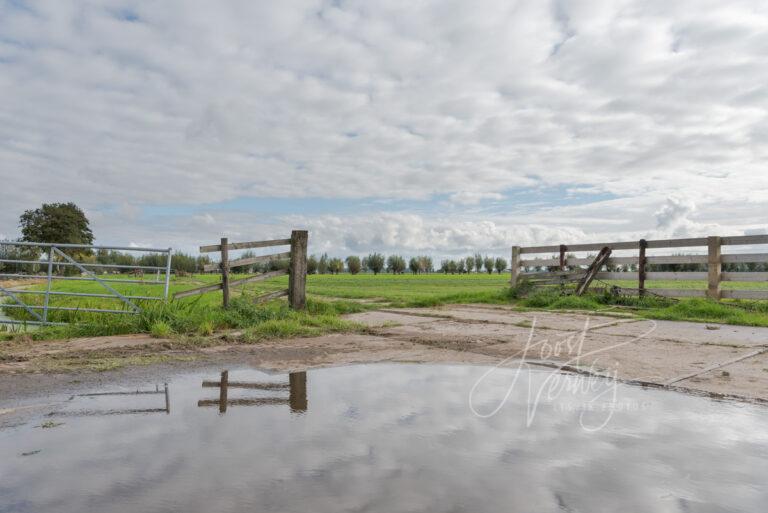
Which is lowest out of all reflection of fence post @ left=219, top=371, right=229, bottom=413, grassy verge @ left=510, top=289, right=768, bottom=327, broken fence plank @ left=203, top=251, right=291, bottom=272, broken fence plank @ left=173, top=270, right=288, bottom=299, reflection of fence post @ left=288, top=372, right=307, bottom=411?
reflection of fence post @ left=219, top=371, right=229, bottom=413

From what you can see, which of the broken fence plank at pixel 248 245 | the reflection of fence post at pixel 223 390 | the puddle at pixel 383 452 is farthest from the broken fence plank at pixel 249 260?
the puddle at pixel 383 452

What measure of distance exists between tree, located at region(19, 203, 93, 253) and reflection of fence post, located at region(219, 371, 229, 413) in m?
58.6

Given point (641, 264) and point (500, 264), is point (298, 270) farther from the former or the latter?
point (500, 264)

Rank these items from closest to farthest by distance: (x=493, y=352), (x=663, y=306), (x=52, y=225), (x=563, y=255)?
(x=493, y=352) < (x=663, y=306) < (x=563, y=255) < (x=52, y=225)

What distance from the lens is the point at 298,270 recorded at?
10.4 metres

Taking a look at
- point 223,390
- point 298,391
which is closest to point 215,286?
point 223,390

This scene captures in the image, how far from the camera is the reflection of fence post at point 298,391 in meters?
3.88

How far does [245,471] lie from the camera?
8.59 feet

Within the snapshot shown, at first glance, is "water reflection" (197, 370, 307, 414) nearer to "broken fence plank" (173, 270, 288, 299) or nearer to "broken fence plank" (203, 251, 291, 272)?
"broken fence plank" (173, 270, 288, 299)

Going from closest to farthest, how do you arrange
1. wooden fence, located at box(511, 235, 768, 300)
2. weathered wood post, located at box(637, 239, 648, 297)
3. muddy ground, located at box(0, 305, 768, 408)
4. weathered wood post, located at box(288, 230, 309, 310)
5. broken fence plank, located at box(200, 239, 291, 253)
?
1. muddy ground, located at box(0, 305, 768, 408)
2. broken fence plank, located at box(200, 239, 291, 253)
3. weathered wood post, located at box(288, 230, 309, 310)
4. wooden fence, located at box(511, 235, 768, 300)
5. weathered wood post, located at box(637, 239, 648, 297)

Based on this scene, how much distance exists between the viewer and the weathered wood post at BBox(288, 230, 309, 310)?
Answer: 1031 centimetres

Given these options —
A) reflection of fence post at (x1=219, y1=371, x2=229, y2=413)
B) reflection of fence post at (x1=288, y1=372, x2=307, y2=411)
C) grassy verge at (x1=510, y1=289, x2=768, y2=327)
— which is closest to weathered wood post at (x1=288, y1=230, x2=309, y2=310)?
reflection of fence post at (x1=219, y1=371, x2=229, y2=413)

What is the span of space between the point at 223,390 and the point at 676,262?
11080mm

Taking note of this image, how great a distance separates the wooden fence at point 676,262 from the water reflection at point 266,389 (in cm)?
1052
